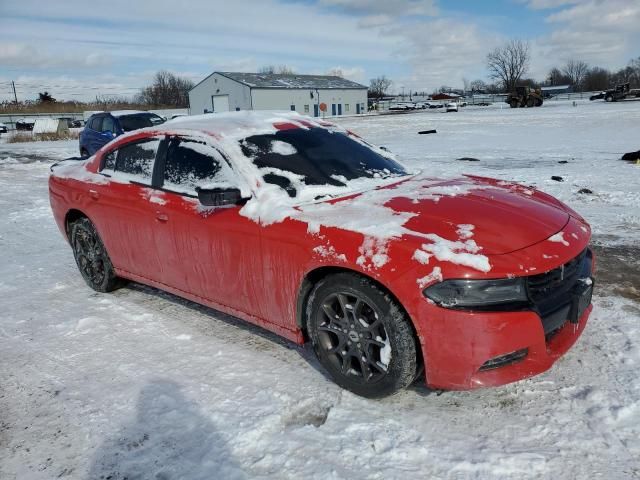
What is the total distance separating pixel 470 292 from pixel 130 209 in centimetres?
279

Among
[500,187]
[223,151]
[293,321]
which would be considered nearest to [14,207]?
[223,151]

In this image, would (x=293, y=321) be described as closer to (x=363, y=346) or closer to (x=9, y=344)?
(x=363, y=346)

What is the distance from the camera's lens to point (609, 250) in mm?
5219

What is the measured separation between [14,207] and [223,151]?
743 cm

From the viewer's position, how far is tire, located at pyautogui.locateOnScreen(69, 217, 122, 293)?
4.65 meters

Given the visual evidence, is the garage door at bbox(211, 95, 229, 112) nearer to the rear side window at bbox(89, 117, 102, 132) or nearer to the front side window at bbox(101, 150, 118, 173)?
the rear side window at bbox(89, 117, 102, 132)

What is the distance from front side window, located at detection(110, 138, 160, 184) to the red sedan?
17mm

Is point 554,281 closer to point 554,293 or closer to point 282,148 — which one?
point 554,293

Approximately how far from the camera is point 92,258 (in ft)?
15.7

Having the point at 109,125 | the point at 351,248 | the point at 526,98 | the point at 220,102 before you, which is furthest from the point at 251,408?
the point at 220,102

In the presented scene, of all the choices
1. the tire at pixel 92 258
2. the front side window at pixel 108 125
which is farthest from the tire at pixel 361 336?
the front side window at pixel 108 125

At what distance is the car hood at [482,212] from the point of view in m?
2.64

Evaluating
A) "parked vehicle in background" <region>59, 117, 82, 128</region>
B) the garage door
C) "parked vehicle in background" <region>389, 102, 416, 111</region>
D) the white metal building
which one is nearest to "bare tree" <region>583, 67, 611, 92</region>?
"parked vehicle in background" <region>389, 102, 416, 111</region>

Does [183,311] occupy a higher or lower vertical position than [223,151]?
lower
